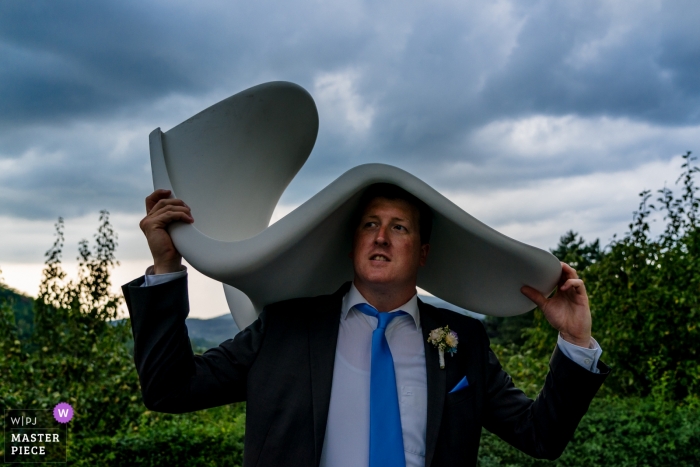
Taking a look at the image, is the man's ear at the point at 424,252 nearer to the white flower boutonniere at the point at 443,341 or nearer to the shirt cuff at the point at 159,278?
the white flower boutonniere at the point at 443,341

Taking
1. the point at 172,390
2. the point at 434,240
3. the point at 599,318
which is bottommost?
the point at 172,390

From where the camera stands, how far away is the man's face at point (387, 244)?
7.49 ft

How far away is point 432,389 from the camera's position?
2.18 meters

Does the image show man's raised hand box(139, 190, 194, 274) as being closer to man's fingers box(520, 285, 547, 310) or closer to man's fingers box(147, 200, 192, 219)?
man's fingers box(147, 200, 192, 219)

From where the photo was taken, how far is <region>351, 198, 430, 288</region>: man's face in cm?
228

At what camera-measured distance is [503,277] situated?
2422 mm

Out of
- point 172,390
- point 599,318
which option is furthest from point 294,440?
point 599,318

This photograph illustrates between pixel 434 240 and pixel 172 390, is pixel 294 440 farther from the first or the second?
pixel 434 240

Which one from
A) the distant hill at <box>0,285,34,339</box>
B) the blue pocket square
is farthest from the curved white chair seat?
the distant hill at <box>0,285,34,339</box>

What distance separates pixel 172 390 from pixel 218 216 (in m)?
0.65

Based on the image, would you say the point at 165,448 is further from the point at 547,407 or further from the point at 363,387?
the point at 547,407

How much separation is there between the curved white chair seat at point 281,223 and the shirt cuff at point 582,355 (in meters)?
0.22

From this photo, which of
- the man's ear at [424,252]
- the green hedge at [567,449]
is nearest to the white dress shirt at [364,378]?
the man's ear at [424,252]

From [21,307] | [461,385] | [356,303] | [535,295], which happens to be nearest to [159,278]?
[356,303]
